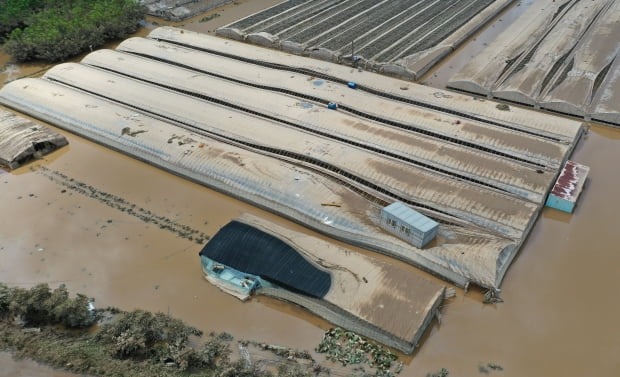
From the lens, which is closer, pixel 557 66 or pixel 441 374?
pixel 441 374

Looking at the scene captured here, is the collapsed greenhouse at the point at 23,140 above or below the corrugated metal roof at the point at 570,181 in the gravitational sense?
A: below

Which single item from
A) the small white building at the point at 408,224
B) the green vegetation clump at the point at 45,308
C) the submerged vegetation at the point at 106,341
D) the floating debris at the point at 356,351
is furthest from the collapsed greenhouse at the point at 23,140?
the floating debris at the point at 356,351

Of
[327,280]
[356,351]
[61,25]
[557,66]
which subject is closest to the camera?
[356,351]

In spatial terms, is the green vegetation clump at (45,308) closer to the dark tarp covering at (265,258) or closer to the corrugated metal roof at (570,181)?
the dark tarp covering at (265,258)

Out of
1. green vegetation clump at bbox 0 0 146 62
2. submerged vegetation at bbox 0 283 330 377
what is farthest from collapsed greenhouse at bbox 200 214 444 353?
green vegetation clump at bbox 0 0 146 62

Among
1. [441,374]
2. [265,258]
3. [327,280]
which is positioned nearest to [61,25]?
[265,258]

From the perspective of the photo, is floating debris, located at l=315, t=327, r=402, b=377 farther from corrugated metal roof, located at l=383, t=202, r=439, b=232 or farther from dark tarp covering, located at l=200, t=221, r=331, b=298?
corrugated metal roof, located at l=383, t=202, r=439, b=232

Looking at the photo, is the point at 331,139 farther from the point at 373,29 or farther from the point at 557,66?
the point at 557,66
